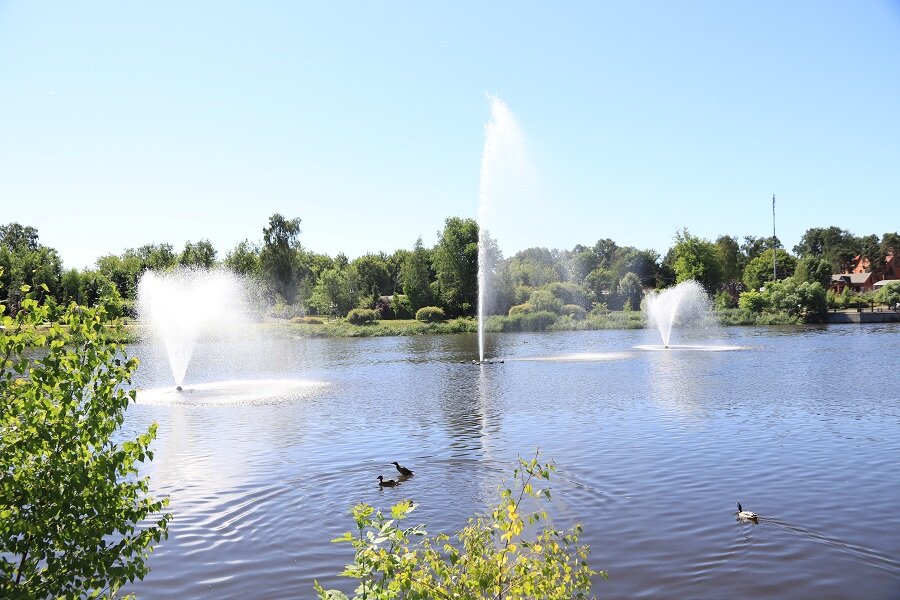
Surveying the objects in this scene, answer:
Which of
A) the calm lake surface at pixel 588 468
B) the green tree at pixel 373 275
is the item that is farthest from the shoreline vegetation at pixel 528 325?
the calm lake surface at pixel 588 468

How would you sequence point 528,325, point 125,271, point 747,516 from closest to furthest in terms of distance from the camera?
point 747,516, point 528,325, point 125,271

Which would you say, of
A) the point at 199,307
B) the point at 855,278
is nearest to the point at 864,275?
the point at 855,278

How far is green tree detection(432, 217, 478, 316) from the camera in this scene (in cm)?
10750

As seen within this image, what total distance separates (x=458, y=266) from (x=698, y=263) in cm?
3655

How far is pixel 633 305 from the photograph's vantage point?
10681 cm

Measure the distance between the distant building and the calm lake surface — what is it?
116196 mm

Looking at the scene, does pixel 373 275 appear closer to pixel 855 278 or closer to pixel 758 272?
pixel 758 272

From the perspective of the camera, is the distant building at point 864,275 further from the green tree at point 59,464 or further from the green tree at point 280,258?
the green tree at point 59,464

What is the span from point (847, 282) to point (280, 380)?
136 m

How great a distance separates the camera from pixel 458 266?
Answer: 109750 mm

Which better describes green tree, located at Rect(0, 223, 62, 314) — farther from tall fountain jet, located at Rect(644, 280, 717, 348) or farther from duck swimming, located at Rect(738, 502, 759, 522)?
duck swimming, located at Rect(738, 502, 759, 522)

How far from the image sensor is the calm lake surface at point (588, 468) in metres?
11.0

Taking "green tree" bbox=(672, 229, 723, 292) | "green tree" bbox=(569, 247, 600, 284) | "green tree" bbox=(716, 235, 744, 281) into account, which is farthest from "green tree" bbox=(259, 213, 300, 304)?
"green tree" bbox=(716, 235, 744, 281)

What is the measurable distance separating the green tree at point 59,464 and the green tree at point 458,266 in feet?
325
